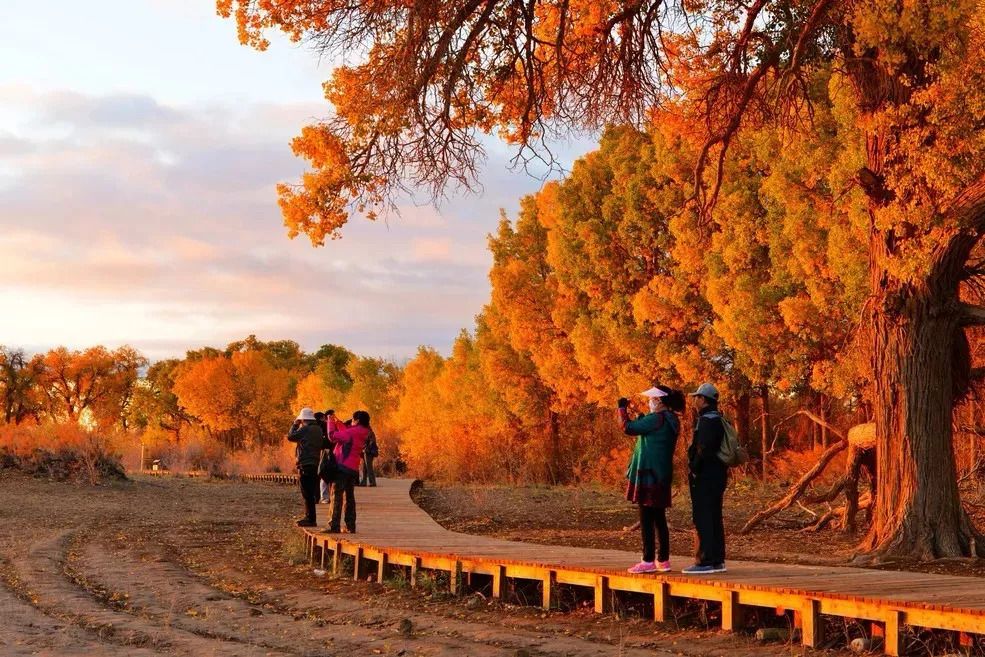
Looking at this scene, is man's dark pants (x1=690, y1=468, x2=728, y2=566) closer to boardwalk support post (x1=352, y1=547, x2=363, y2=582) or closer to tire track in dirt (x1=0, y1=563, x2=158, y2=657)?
tire track in dirt (x1=0, y1=563, x2=158, y2=657)

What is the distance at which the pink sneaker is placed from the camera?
10.9m

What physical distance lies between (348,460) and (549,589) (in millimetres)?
5252

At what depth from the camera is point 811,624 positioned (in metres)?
9.25

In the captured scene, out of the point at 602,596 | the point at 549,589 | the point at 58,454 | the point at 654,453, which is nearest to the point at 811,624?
the point at 654,453

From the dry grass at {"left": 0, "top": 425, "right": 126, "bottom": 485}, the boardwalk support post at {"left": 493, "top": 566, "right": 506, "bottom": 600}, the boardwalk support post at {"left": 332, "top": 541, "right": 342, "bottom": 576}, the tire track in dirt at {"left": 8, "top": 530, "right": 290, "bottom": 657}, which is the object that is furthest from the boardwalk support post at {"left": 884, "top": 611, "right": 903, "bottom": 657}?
the dry grass at {"left": 0, "top": 425, "right": 126, "bottom": 485}

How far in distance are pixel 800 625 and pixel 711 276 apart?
70.8 feet

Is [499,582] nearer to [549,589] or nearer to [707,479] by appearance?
[549,589]

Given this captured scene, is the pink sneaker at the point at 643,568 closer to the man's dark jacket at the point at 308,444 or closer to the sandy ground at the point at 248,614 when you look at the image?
the sandy ground at the point at 248,614

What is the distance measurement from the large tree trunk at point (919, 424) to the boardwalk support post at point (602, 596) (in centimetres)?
503

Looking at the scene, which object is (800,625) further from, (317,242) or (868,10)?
(317,242)

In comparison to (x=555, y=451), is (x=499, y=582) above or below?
below

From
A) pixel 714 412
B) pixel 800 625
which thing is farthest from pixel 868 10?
pixel 800 625

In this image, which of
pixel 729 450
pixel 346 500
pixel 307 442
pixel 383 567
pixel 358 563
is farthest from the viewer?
pixel 307 442

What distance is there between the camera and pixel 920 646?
367 inches
